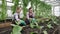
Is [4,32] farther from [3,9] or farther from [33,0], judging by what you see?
[33,0]

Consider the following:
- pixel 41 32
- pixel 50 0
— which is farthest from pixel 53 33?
pixel 50 0

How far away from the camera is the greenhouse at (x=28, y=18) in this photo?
102 cm

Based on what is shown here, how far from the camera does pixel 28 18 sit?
3602 mm

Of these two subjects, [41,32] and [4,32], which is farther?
[41,32]

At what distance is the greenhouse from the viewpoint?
1.02 metres

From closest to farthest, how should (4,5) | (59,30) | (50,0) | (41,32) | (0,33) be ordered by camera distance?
(4,5) < (0,33) < (41,32) < (59,30) < (50,0)

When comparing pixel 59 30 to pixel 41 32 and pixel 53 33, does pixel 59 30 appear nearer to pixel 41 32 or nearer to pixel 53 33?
pixel 53 33

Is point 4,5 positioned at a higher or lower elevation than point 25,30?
higher

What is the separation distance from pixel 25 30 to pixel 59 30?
4.49ft

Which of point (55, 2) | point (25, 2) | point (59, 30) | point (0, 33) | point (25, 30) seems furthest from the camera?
point (55, 2)

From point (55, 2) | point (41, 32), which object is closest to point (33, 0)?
point (41, 32)

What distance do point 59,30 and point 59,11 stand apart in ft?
17.2

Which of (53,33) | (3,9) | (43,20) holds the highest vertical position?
(3,9)

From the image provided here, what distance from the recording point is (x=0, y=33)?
2293mm
